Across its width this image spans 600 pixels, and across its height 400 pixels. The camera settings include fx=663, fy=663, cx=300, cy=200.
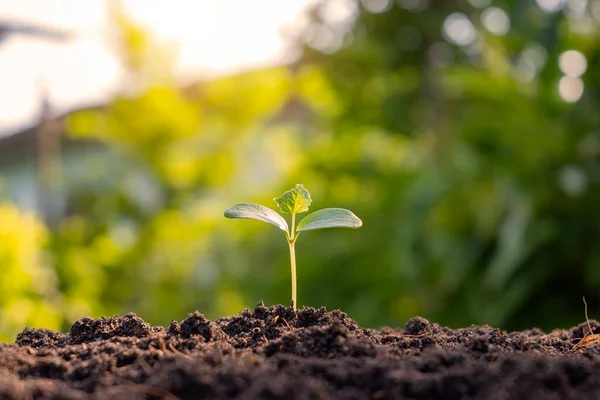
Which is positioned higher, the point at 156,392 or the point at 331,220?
the point at 331,220

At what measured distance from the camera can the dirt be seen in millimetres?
531

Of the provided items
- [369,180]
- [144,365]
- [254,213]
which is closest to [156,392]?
[144,365]

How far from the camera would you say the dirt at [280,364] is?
1.74 feet

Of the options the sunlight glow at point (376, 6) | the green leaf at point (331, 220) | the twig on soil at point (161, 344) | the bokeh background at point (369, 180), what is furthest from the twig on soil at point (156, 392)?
the sunlight glow at point (376, 6)

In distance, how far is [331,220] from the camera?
77cm

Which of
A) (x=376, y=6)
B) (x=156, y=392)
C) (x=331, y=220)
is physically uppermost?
(x=376, y=6)

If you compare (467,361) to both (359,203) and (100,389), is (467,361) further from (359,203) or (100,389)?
(359,203)

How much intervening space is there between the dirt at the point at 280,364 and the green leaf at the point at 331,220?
0.12 metres

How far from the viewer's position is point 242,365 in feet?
1.95

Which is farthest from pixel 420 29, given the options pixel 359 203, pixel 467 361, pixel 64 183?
pixel 64 183

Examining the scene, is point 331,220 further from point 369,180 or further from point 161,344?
point 369,180

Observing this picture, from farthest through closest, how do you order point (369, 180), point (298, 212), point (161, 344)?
point (369, 180) → point (298, 212) → point (161, 344)

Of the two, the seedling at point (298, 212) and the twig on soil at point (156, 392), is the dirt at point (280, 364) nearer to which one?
the twig on soil at point (156, 392)

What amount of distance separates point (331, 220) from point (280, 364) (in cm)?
21
